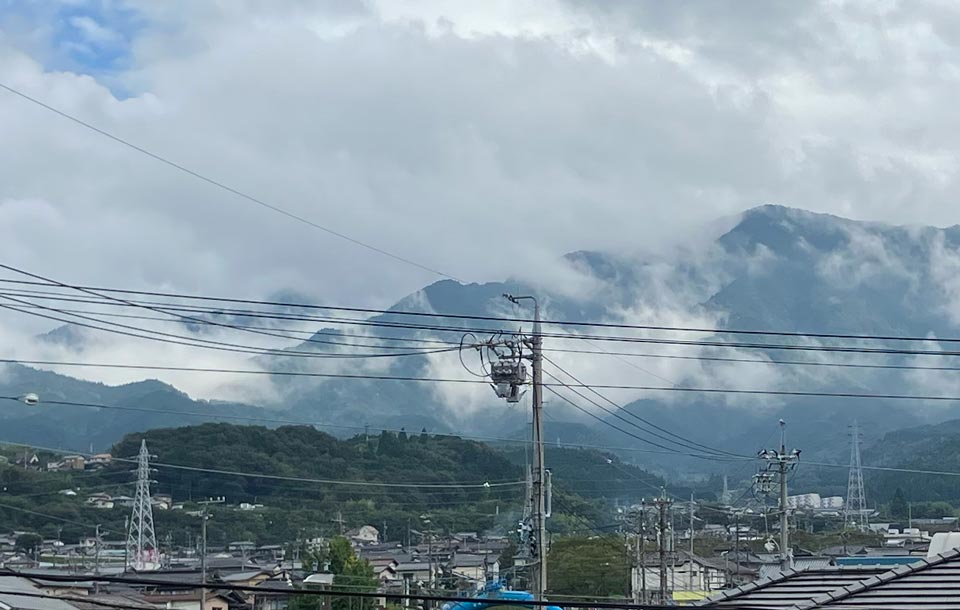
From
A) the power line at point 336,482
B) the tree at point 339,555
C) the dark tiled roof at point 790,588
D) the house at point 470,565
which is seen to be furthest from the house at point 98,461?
the dark tiled roof at point 790,588

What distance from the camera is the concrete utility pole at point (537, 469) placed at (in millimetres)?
23453

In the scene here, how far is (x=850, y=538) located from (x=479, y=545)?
23299 millimetres

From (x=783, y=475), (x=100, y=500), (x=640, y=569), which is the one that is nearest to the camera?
(x=783, y=475)

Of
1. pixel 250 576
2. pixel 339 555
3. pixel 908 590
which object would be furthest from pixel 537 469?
pixel 250 576

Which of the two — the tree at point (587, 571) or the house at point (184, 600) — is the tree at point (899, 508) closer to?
the tree at point (587, 571)

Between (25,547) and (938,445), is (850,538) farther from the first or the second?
(938,445)

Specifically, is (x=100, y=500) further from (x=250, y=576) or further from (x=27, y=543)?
(x=250, y=576)

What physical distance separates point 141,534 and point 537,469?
44.8 m

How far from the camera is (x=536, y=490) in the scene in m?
23.5

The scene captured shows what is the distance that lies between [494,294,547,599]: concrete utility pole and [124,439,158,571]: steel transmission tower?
39.1 m

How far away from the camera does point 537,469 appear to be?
2336cm

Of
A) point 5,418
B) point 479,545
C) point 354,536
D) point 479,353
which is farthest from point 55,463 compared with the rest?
point 5,418

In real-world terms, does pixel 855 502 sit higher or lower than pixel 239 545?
higher

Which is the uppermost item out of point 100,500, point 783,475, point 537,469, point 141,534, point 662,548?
point 537,469
